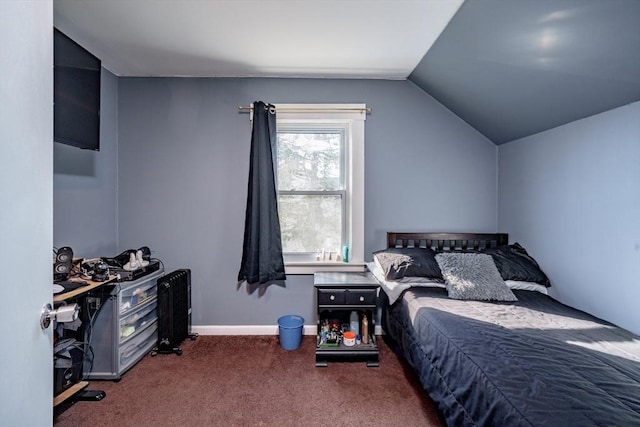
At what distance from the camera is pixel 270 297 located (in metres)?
2.93

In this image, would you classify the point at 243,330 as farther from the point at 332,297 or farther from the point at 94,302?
the point at 94,302

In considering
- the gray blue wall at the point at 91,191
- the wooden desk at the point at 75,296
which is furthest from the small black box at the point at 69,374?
the gray blue wall at the point at 91,191

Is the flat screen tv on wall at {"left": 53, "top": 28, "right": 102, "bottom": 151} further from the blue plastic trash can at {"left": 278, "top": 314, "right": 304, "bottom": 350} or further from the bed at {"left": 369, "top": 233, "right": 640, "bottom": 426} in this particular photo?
the bed at {"left": 369, "top": 233, "right": 640, "bottom": 426}

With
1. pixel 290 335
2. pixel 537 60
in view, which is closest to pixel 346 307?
pixel 290 335

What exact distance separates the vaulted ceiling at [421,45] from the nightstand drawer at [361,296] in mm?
1877

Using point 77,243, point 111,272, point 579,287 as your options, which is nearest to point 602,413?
point 579,287

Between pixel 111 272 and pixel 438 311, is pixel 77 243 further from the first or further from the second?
pixel 438 311

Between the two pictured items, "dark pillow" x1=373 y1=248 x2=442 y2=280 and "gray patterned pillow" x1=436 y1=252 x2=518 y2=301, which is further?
"dark pillow" x1=373 y1=248 x2=442 y2=280

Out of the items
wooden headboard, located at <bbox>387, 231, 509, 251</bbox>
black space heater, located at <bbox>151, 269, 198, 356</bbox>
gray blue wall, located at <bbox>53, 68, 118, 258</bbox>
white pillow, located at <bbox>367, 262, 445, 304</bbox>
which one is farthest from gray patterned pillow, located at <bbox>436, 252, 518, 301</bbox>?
gray blue wall, located at <bbox>53, 68, 118, 258</bbox>

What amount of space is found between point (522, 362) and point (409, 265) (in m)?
1.16

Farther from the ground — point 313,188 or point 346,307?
point 313,188

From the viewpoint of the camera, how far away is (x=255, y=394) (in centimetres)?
202

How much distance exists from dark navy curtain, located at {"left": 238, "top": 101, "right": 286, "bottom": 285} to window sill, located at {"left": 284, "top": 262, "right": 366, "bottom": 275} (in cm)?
13

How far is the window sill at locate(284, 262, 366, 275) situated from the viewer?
2.90m
